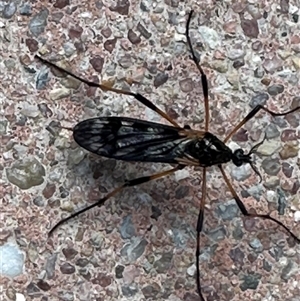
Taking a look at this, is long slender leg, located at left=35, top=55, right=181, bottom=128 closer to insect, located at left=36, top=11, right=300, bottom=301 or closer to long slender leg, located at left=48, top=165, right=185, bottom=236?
insect, located at left=36, top=11, right=300, bottom=301

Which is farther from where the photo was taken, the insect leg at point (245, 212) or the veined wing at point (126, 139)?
the insect leg at point (245, 212)

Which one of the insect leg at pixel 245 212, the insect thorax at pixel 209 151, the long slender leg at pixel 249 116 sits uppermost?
the long slender leg at pixel 249 116

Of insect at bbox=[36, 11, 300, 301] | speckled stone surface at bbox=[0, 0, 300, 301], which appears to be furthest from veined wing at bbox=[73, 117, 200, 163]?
speckled stone surface at bbox=[0, 0, 300, 301]

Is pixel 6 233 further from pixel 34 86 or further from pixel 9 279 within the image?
pixel 34 86

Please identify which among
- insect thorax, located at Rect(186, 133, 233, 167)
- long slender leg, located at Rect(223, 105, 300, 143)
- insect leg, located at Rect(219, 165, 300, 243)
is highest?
long slender leg, located at Rect(223, 105, 300, 143)

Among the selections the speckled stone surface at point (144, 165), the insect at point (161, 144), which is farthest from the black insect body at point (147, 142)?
the speckled stone surface at point (144, 165)

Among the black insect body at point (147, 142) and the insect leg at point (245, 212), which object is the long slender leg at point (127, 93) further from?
the insect leg at point (245, 212)

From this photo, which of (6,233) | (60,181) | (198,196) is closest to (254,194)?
(198,196)
